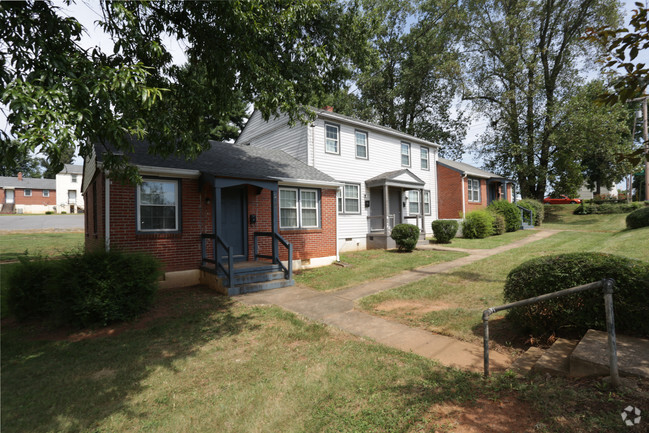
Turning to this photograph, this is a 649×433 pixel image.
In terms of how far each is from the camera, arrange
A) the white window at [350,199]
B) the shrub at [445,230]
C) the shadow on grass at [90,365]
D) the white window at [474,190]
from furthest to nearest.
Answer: the white window at [474,190] < the shrub at [445,230] < the white window at [350,199] < the shadow on grass at [90,365]

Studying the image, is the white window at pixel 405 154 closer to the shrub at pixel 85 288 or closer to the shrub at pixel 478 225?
the shrub at pixel 478 225

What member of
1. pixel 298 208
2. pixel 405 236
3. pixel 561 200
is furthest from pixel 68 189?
pixel 561 200

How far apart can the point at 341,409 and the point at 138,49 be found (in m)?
6.78

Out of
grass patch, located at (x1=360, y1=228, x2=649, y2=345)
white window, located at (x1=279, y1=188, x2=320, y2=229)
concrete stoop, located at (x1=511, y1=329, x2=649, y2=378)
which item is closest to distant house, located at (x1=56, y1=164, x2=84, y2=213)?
white window, located at (x1=279, y1=188, x2=320, y2=229)

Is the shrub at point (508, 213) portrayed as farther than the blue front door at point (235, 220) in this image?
Yes

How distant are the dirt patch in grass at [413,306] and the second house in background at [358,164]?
26.3ft

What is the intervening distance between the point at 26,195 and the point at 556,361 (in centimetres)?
5983

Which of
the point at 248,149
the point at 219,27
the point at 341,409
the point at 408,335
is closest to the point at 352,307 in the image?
the point at 408,335

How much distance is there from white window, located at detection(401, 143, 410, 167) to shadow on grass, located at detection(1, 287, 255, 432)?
50.1ft

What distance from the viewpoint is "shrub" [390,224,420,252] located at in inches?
565

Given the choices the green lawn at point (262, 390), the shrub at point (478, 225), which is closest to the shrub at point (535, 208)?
the shrub at point (478, 225)

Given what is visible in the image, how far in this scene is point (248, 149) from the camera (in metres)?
13.8

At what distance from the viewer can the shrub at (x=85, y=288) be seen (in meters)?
5.79

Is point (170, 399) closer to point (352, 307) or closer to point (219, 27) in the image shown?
point (352, 307)
